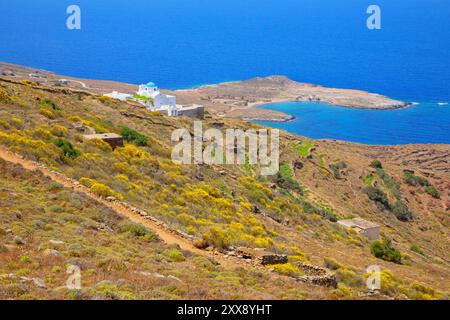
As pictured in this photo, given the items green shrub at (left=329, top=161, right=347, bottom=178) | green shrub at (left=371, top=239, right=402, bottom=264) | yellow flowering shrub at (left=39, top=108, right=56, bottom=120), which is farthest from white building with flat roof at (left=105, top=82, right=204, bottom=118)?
green shrub at (left=371, top=239, right=402, bottom=264)

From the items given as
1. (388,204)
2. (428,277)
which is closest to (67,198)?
(428,277)

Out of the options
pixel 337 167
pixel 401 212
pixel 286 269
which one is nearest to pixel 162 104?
pixel 337 167

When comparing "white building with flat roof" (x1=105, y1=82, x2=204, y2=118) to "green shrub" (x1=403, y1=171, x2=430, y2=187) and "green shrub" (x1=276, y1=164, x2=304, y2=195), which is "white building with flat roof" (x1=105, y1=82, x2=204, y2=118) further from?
"green shrub" (x1=403, y1=171, x2=430, y2=187)

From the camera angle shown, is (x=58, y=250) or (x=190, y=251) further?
(x=190, y=251)

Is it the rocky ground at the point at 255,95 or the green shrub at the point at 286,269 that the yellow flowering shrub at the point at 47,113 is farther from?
the rocky ground at the point at 255,95

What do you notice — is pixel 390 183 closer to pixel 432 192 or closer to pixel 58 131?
pixel 432 192
